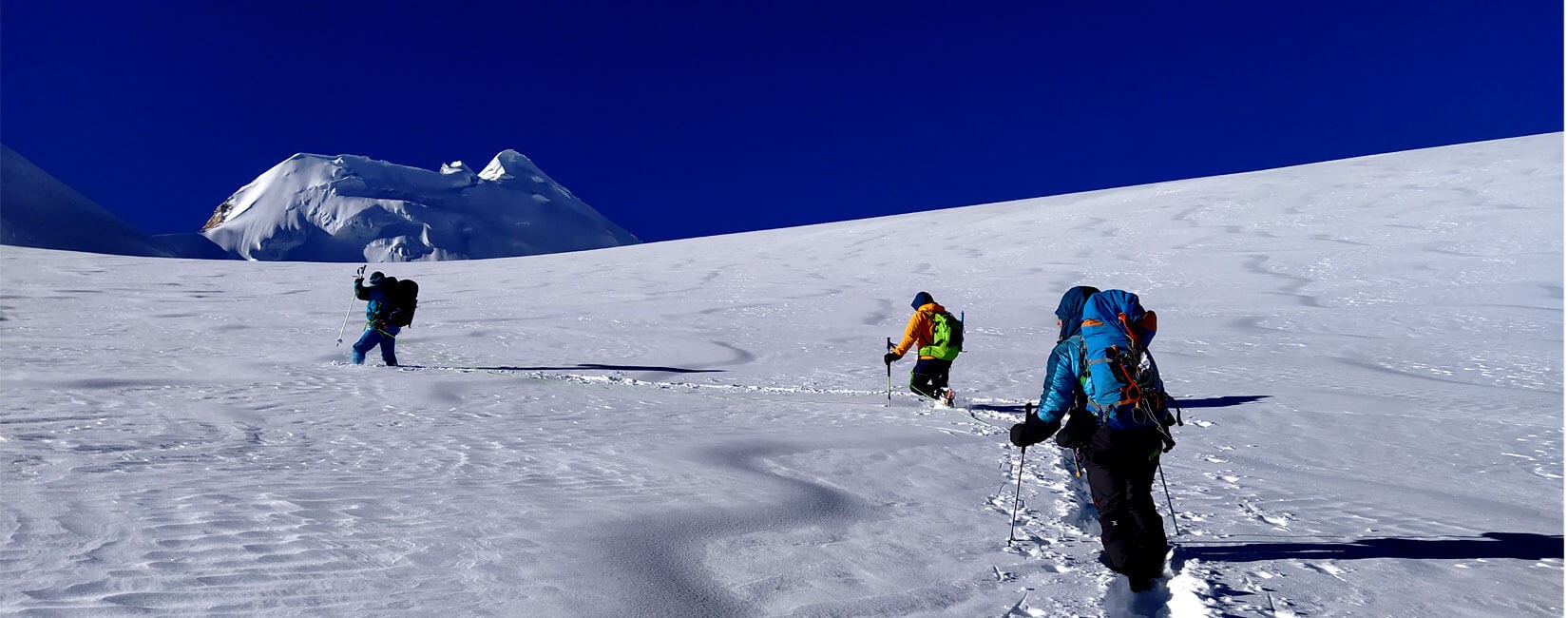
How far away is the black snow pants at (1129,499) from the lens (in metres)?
3.81

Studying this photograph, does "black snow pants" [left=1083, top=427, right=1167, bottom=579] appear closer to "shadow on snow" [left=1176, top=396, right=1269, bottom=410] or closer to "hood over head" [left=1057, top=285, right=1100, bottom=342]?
"hood over head" [left=1057, top=285, right=1100, bottom=342]

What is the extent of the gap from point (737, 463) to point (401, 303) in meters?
7.95

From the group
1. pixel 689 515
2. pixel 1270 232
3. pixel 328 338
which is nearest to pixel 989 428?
pixel 689 515

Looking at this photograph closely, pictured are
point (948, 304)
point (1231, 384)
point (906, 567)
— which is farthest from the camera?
point (948, 304)

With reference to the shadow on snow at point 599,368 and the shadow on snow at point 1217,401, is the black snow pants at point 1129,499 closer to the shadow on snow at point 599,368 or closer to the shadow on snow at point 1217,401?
the shadow on snow at point 1217,401

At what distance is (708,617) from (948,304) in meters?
17.5

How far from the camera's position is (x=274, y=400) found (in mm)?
8469

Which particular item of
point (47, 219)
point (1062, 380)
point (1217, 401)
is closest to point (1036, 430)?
point (1062, 380)

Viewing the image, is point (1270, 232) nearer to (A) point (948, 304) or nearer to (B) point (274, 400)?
(A) point (948, 304)

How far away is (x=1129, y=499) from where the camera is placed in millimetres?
3910

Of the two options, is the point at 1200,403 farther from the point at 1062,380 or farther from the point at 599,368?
the point at 599,368

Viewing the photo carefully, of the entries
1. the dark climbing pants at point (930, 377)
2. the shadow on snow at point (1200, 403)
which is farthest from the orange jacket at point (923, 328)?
the shadow on snow at point (1200, 403)

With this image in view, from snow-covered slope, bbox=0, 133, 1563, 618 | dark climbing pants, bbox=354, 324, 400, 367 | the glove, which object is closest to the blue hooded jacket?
the glove

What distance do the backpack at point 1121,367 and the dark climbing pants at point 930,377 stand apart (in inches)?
223
